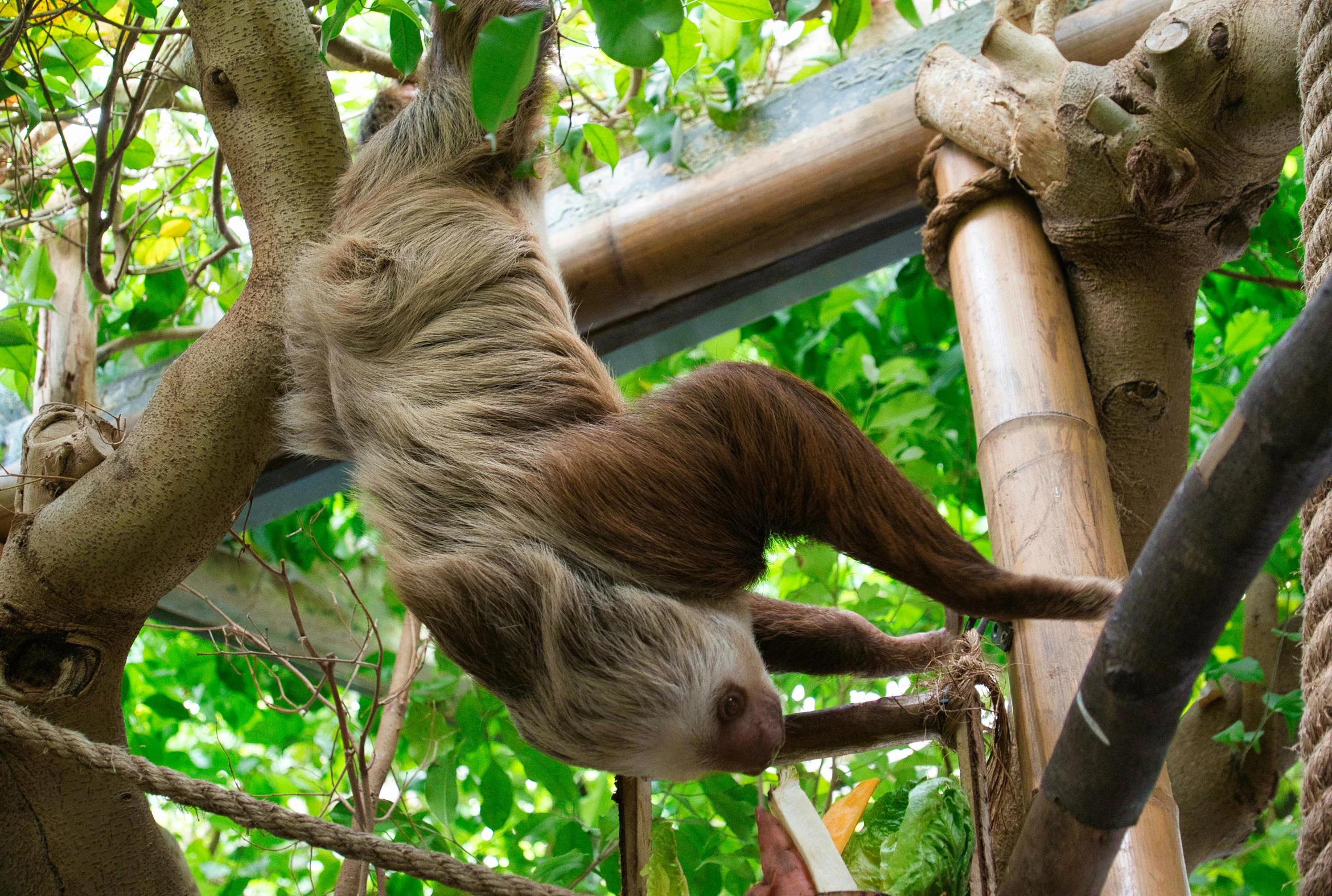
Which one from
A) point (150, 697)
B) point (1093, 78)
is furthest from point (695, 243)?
point (150, 697)

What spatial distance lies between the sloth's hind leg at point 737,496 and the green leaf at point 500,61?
2.51ft

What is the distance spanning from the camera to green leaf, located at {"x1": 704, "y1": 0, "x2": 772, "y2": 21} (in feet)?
5.67

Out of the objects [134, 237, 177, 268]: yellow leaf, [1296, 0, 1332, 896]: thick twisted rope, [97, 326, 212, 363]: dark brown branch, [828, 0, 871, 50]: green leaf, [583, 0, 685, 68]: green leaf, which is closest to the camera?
[1296, 0, 1332, 896]: thick twisted rope

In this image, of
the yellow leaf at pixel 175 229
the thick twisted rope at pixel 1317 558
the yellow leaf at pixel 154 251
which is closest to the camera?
the thick twisted rope at pixel 1317 558

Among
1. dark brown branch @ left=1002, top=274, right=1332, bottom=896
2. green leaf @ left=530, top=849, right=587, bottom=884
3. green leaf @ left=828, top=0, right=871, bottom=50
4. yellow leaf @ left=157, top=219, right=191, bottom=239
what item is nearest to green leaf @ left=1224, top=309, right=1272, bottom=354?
green leaf @ left=828, top=0, right=871, bottom=50

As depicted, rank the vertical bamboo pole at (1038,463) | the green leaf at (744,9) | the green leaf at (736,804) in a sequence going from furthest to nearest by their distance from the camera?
the green leaf at (736,804), the green leaf at (744,9), the vertical bamboo pole at (1038,463)

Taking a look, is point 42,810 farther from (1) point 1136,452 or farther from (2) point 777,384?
(1) point 1136,452

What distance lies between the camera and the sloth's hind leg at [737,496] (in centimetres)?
183

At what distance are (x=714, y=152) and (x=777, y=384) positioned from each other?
1.52 m

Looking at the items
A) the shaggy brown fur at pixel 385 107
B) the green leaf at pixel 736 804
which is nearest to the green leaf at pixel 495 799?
the green leaf at pixel 736 804

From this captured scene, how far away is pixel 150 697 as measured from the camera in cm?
375

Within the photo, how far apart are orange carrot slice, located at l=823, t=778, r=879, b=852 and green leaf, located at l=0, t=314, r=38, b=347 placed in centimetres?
191

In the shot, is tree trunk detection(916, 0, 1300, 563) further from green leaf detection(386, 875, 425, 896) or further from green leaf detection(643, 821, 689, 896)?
green leaf detection(386, 875, 425, 896)

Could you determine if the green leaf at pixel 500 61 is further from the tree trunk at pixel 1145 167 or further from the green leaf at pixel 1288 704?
the green leaf at pixel 1288 704
